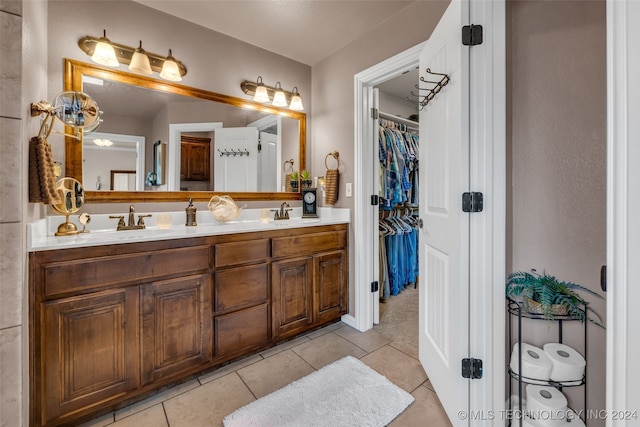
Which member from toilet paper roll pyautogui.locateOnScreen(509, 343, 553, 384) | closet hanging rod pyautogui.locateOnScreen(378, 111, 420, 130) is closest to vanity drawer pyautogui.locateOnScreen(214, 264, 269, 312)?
toilet paper roll pyautogui.locateOnScreen(509, 343, 553, 384)

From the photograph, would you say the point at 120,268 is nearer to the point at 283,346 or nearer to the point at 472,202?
the point at 283,346

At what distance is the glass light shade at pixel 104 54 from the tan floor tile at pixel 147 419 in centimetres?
208

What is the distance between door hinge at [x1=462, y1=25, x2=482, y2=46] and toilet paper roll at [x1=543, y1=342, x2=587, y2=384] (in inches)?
54.4

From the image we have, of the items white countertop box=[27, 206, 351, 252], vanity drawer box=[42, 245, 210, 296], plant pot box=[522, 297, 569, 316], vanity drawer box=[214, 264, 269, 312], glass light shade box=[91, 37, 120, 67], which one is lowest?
vanity drawer box=[214, 264, 269, 312]

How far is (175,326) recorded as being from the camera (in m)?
1.56

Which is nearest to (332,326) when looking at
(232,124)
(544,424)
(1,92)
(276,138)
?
(544,424)

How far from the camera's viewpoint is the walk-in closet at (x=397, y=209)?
2.96 meters

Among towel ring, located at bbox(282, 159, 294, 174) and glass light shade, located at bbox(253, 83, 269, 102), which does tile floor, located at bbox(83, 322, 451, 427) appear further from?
glass light shade, located at bbox(253, 83, 269, 102)

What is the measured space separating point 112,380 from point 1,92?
1350 mm

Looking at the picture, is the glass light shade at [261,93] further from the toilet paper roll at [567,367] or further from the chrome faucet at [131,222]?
the toilet paper roll at [567,367]

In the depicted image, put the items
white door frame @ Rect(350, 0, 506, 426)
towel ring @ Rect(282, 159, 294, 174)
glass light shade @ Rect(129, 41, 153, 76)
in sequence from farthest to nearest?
1. towel ring @ Rect(282, 159, 294, 174)
2. glass light shade @ Rect(129, 41, 153, 76)
3. white door frame @ Rect(350, 0, 506, 426)

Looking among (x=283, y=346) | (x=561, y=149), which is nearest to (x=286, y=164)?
(x=283, y=346)

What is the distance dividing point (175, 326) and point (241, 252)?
0.55 metres

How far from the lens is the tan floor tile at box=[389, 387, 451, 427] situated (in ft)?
4.47
